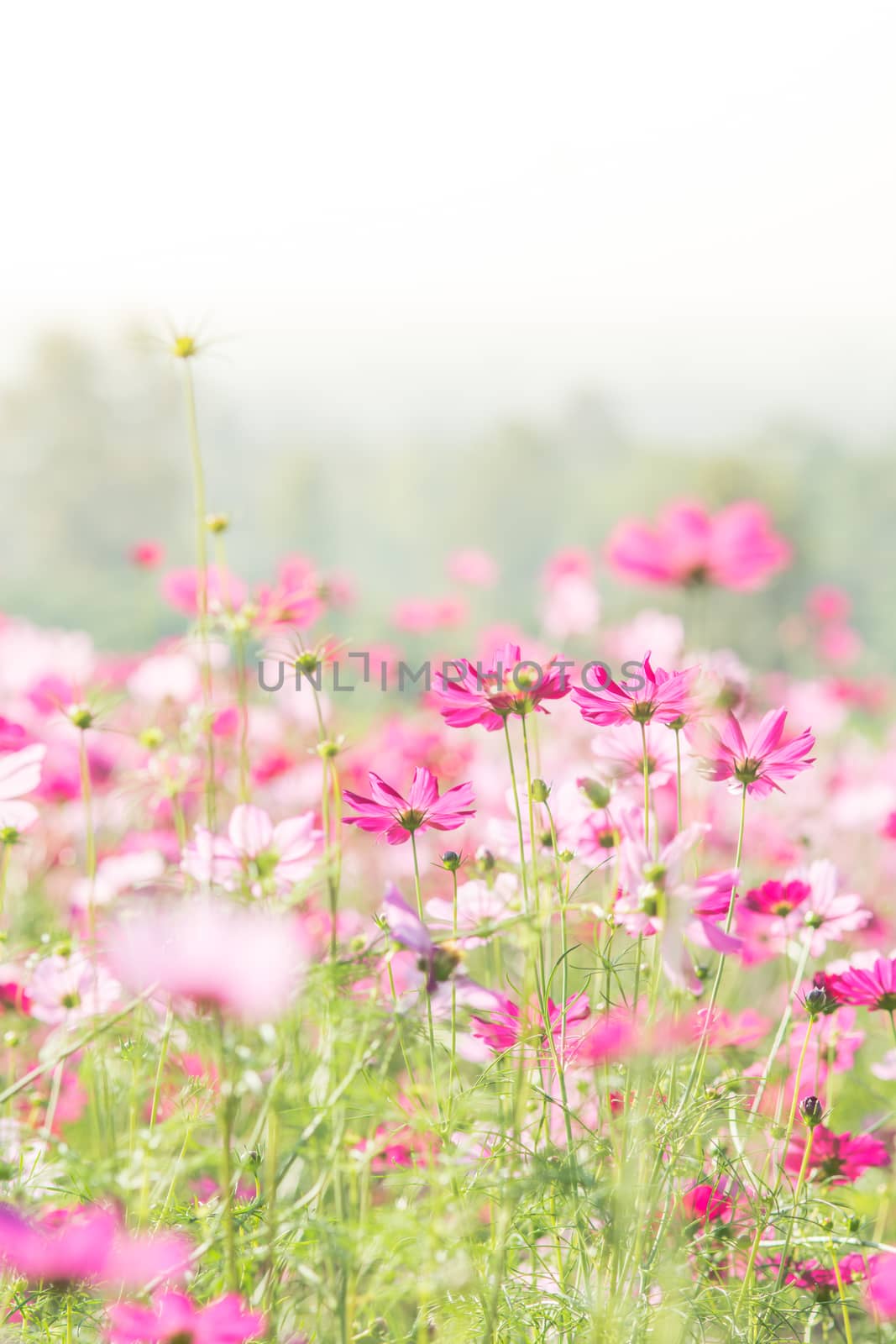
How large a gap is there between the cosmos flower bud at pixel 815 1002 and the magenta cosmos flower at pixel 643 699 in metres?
0.15

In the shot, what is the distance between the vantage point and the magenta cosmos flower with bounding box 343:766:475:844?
458mm

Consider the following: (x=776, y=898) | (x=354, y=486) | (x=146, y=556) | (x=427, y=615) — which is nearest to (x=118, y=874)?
(x=776, y=898)

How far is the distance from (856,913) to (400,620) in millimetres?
1449

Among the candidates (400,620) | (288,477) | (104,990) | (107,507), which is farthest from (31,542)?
(104,990)

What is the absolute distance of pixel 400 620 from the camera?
2004mm

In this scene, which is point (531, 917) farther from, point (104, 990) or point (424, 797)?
point (104, 990)

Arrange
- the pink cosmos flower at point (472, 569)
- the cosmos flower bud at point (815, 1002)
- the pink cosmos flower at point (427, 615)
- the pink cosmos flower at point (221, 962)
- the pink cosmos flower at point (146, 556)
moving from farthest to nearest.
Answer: the pink cosmos flower at point (472, 569)
the pink cosmos flower at point (427, 615)
the pink cosmos flower at point (146, 556)
the cosmos flower bud at point (815, 1002)
the pink cosmos flower at point (221, 962)

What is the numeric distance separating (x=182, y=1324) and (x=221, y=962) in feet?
0.40

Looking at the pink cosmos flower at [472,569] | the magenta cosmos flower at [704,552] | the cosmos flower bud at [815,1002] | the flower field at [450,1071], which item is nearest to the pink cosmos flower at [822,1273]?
the flower field at [450,1071]

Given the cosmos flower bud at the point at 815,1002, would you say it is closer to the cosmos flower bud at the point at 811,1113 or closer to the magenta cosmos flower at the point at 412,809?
the cosmos flower bud at the point at 811,1113

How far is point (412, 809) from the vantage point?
0.46 meters

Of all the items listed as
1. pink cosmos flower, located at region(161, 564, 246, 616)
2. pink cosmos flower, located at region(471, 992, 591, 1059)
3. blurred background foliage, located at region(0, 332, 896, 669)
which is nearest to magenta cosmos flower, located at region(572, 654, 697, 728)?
pink cosmos flower, located at region(471, 992, 591, 1059)

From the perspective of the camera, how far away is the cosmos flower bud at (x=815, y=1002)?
1.71 feet

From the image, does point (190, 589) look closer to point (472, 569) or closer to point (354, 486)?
point (472, 569)
